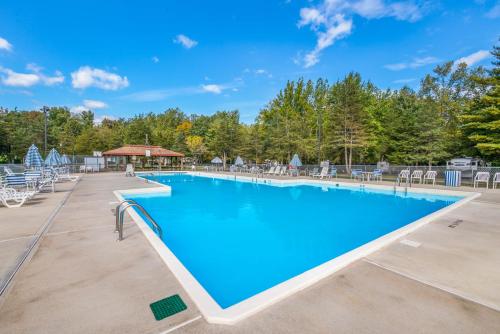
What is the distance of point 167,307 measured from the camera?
206 centimetres

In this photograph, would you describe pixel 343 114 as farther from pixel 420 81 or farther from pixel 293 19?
pixel 420 81

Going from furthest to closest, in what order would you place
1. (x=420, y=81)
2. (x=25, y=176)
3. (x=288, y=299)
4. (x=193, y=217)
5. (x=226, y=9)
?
1. (x=420, y=81)
2. (x=226, y=9)
3. (x=25, y=176)
4. (x=193, y=217)
5. (x=288, y=299)

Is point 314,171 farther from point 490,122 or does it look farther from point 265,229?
point 265,229

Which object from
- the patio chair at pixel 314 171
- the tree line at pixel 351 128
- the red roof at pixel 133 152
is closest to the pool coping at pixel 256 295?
the patio chair at pixel 314 171

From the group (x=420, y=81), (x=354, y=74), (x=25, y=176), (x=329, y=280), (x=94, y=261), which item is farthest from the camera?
(x=420, y=81)

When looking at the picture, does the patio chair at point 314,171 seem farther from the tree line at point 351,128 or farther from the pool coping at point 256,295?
the pool coping at point 256,295

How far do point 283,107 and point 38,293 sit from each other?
33750 millimetres

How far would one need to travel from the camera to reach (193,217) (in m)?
7.46

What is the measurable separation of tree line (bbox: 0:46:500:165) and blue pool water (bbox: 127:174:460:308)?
10.9m

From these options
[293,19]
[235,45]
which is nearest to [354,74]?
[293,19]

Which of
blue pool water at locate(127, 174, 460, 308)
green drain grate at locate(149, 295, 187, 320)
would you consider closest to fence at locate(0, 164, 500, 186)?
blue pool water at locate(127, 174, 460, 308)

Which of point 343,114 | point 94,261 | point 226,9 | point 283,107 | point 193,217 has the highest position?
point 226,9

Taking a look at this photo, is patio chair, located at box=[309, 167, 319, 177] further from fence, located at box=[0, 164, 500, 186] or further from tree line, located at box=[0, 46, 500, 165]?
tree line, located at box=[0, 46, 500, 165]

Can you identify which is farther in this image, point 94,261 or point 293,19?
point 293,19
